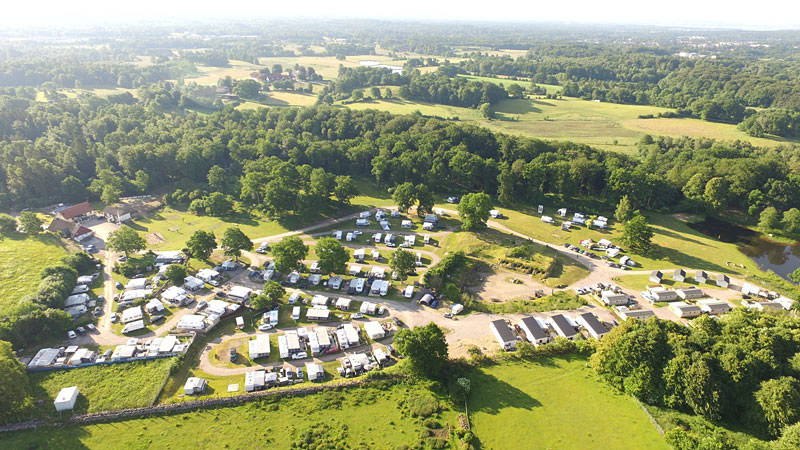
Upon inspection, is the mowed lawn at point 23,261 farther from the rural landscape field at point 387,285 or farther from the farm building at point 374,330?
the farm building at point 374,330

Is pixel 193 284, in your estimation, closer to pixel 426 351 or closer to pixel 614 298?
pixel 426 351

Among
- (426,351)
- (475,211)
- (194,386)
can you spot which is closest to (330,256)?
(426,351)

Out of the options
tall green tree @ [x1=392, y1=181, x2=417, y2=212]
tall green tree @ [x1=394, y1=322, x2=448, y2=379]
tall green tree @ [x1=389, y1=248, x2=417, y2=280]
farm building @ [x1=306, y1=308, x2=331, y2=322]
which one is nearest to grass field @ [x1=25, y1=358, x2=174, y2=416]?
farm building @ [x1=306, y1=308, x2=331, y2=322]

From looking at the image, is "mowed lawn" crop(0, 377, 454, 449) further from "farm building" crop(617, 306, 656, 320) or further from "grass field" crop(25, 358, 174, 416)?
"farm building" crop(617, 306, 656, 320)

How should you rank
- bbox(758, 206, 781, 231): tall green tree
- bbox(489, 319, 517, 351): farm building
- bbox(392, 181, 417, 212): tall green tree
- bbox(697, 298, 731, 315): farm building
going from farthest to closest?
bbox(392, 181, 417, 212): tall green tree
bbox(758, 206, 781, 231): tall green tree
bbox(697, 298, 731, 315): farm building
bbox(489, 319, 517, 351): farm building

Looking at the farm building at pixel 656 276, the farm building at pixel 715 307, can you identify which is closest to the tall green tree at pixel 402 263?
the farm building at pixel 656 276

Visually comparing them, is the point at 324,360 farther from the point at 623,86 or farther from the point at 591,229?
the point at 623,86

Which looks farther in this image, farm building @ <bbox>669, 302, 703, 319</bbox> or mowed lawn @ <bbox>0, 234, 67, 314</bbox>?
mowed lawn @ <bbox>0, 234, 67, 314</bbox>
